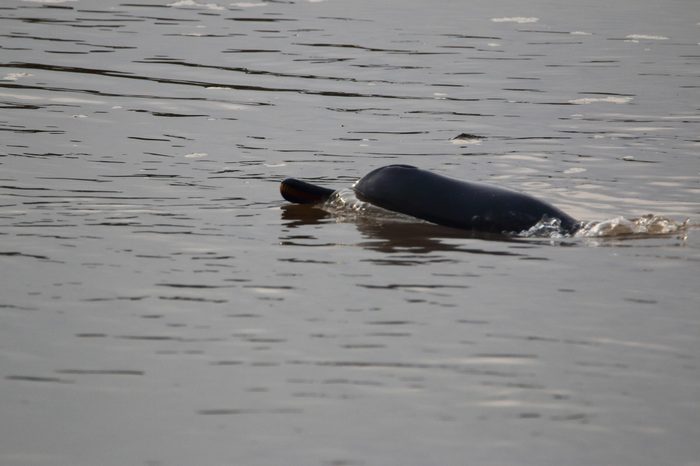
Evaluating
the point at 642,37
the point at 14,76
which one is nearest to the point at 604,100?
the point at 642,37

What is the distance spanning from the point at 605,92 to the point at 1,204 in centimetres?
897

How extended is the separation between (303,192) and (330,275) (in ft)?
7.40

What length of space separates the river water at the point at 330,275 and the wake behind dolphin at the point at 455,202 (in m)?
0.16

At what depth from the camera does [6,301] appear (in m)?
7.29

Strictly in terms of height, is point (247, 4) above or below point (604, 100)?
above

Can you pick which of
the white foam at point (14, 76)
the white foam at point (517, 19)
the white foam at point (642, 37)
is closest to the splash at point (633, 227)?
the white foam at point (14, 76)

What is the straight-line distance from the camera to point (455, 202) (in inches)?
373

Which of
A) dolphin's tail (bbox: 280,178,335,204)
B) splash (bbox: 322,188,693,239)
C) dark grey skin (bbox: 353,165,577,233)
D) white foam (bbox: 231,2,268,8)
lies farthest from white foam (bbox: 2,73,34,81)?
white foam (bbox: 231,2,268,8)

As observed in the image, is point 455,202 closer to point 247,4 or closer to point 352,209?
point 352,209

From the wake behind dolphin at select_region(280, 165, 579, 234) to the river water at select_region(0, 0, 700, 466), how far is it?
0.53ft

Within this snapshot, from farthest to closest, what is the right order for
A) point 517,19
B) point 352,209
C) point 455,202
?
1. point 517,19
2. point 352,209
3. point 455,202

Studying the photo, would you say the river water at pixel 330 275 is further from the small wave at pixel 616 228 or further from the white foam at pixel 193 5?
the white foam at pixel 193 5

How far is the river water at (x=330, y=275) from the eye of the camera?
5.56m

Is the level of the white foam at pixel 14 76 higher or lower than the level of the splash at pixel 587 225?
higher
